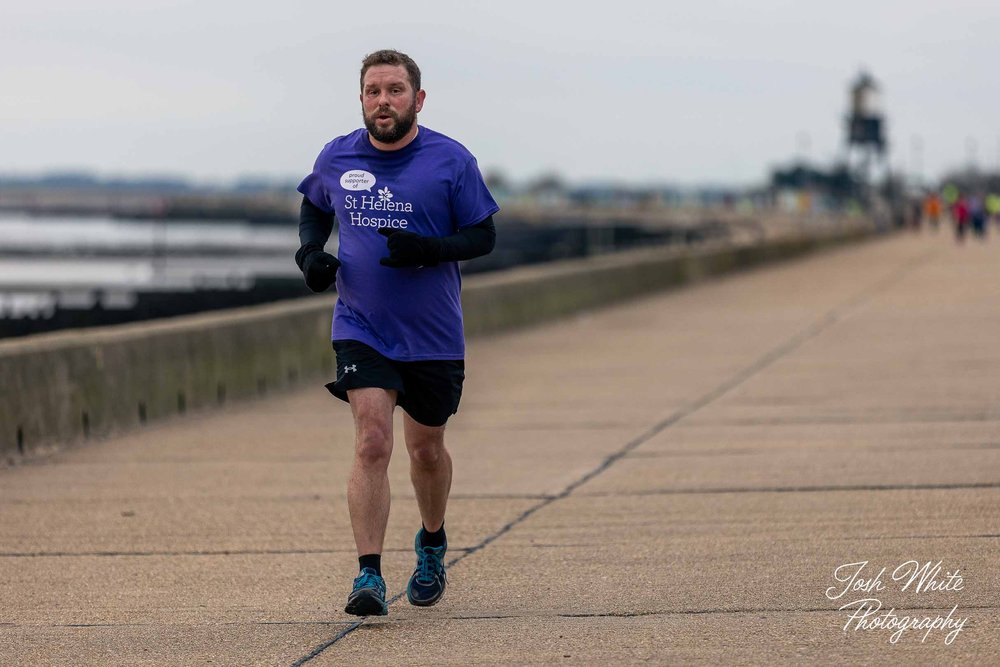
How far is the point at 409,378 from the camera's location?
255 inches

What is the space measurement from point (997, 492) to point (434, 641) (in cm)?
409

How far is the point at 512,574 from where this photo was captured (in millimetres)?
7328

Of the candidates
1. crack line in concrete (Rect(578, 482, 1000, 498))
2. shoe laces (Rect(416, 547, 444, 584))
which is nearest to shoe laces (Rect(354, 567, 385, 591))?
shoe laces (Rect(416, 547, 444, 584))

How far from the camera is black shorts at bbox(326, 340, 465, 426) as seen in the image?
6.38 m

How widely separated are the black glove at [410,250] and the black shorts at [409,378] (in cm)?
35

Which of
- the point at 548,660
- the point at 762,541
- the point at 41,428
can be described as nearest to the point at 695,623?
the point at 548,660

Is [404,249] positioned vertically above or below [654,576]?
above

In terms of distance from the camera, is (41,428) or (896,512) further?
(41,428)

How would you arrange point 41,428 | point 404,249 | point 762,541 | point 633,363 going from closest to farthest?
point 404,249 < point 762,541 < point 41,428 < point 633,363

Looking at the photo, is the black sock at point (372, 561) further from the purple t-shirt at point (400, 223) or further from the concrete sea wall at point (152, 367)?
the concrete sea wall at point (152, 367)

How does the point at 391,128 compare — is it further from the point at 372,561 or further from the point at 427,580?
the point at 427,580

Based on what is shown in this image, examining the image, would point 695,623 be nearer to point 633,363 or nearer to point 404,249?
point 404,249

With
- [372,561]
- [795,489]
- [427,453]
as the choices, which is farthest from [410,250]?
[795,489]

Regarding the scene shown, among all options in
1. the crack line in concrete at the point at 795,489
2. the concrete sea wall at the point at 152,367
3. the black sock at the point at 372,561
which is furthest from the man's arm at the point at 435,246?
the concrete sea wall at the point at 152,367
